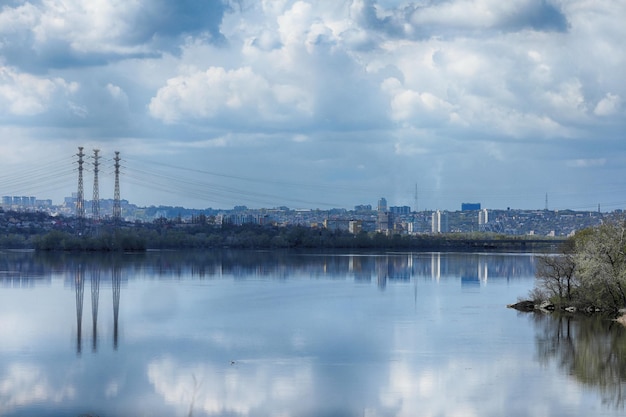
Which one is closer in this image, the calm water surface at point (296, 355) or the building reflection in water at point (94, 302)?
the calm water surface at point (296, 355)

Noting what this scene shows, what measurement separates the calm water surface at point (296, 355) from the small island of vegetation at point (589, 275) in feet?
6.60

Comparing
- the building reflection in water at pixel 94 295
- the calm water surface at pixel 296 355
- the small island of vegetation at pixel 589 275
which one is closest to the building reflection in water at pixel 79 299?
the building reflection in water at pixel 94 295

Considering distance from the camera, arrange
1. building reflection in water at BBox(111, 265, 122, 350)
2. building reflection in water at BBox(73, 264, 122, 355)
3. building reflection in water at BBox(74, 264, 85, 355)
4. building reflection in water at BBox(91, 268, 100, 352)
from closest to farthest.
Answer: building reflection in water at BBox(91, 268, 100, 352) → building reflection in water at BBox(74, 264, 85, 355) → building reflection in water at BBox(73, 264, 122, 355) → building reflection in water at BBox(111, 265, 122, 350)

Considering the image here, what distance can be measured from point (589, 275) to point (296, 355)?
1455 centimetres

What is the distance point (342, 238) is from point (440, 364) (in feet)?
353

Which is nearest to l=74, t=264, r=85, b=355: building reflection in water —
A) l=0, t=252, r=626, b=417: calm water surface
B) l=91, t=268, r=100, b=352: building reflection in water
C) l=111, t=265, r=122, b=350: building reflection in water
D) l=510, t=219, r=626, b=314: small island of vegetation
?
l=0, t=252, r=626, b=417: calm water surface

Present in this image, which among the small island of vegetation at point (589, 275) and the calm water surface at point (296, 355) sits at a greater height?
the small island of vegetation at point (589, 275)

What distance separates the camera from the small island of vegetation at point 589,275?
35.7 metres

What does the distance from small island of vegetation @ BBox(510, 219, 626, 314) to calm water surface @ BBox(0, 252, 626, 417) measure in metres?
2.01

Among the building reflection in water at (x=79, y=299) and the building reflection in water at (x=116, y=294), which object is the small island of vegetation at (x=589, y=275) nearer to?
the building reflection in water at (x=116, y=294)

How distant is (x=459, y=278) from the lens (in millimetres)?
63969

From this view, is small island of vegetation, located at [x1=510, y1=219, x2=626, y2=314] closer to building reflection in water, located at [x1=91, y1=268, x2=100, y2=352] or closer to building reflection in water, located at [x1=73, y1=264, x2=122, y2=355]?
building reflection in water, located at [x1=73, y1=264, x2=122, y2=355]

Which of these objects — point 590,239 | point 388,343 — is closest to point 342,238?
point 590,239

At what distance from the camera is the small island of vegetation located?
35.7 metres
